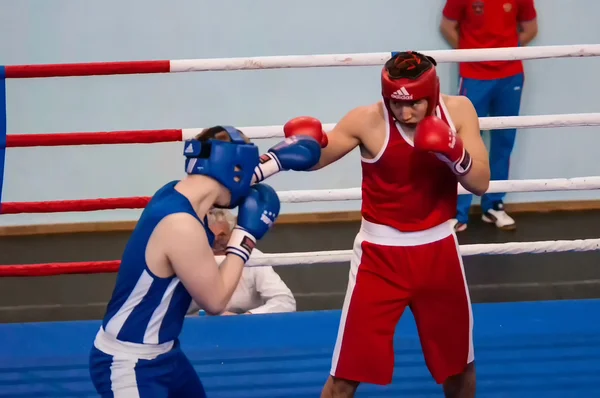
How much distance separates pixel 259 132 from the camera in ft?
9.64

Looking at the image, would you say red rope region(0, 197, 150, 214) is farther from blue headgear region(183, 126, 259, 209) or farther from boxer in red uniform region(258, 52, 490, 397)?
blue headgear region(183, 126, 259, 209)

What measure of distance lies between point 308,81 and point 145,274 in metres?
3.18

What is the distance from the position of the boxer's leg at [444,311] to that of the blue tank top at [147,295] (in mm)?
677

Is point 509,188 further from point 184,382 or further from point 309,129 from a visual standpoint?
point 184,382

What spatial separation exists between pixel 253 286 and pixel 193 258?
4.92 feet

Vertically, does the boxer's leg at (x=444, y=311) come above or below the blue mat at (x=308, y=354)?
above

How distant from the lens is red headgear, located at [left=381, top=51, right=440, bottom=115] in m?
2.12

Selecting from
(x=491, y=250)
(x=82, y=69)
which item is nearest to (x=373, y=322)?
(x=491, y=250)

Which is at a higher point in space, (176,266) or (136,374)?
(176,266)

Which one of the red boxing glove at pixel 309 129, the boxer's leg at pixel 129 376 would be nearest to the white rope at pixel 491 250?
the red boxing glove at pixel 309 129

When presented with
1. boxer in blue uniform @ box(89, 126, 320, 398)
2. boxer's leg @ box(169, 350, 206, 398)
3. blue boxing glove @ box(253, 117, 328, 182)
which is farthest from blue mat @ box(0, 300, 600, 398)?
blue boxing glove @ box(253, 117, 328, 182)

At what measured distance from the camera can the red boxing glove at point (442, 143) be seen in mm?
2047

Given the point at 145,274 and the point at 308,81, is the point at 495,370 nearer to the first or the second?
the point at 145,274

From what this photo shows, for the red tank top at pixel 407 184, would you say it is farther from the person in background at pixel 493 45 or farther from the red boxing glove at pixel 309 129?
the person in background at pixel 493 45
